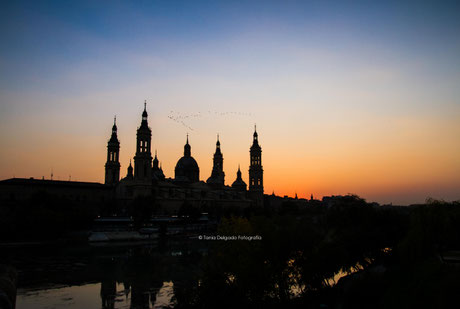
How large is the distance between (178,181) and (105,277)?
84.2 metres

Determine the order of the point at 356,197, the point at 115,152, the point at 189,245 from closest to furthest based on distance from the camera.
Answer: the point at 356,197 → the point at 189,245 → the point at 115,152

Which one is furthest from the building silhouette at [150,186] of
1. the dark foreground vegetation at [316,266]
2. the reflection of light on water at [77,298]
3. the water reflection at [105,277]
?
the dark foreground vegetation at [316,266]

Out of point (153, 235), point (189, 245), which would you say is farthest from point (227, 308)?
point (153, 235)

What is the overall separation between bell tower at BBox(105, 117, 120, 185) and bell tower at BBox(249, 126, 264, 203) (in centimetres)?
4290

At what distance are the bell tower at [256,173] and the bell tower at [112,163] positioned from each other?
42.9 metres

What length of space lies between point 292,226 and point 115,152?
93.3 meters

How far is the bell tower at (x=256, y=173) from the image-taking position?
435 feet

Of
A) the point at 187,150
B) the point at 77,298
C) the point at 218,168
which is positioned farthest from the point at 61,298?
the point at 218,168

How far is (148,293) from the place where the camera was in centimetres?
3066

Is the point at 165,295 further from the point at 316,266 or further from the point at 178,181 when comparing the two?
the point at 178,181

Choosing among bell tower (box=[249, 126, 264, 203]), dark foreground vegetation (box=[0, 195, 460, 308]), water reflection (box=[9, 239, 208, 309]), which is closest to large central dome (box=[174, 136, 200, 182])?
bell tower (box=[249, 126, 264, 203])

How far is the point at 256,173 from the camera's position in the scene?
437ft

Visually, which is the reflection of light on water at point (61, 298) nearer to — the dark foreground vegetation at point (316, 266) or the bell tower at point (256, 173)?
the dark foreground vegetation at point (316, 266)

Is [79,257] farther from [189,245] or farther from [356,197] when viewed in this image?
[356,197]
